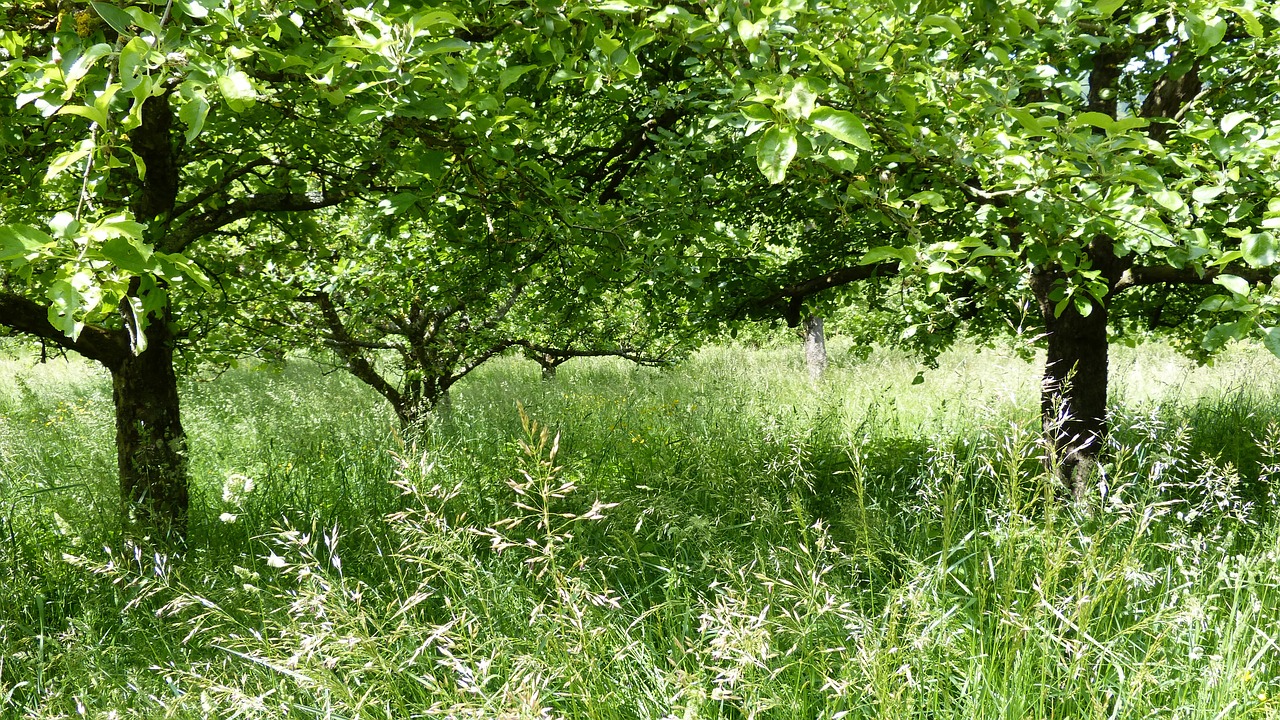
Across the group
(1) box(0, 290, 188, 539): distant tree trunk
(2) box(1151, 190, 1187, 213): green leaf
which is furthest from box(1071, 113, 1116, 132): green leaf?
(1) box(0, 290, 188, 539): distant tree trunk

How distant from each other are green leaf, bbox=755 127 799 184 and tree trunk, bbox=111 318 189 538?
11.4 feet

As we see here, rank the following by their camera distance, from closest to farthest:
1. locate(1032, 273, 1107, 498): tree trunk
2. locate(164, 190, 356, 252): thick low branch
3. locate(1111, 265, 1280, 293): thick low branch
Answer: locate(1111, 265, 1280, 293): thick low branch < locate(164, 190, 356, 252): thick low branch < locate(1032, 273, 1107, 498): tree trunk

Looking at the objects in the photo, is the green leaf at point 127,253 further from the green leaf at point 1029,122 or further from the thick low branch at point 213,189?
the thick low branch at point 213,189

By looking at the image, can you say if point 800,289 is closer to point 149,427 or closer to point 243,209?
point 243,209

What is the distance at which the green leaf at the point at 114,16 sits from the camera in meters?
1.46

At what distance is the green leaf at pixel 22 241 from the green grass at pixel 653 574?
805 mm

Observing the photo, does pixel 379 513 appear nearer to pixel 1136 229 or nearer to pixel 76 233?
pixel 76 233

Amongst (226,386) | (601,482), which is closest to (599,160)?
(601,482)

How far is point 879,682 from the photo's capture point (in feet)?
5.21

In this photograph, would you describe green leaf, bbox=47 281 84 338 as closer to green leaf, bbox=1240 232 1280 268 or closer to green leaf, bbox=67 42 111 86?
green leaf, bbox=67 42 111 86

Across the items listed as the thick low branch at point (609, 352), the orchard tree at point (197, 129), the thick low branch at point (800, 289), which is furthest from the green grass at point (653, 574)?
the thick low branch at point (800, 289)

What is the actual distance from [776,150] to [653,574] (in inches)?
81.4

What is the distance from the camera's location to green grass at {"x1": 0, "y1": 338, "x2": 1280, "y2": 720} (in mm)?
1857

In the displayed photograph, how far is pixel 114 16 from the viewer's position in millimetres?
1490
